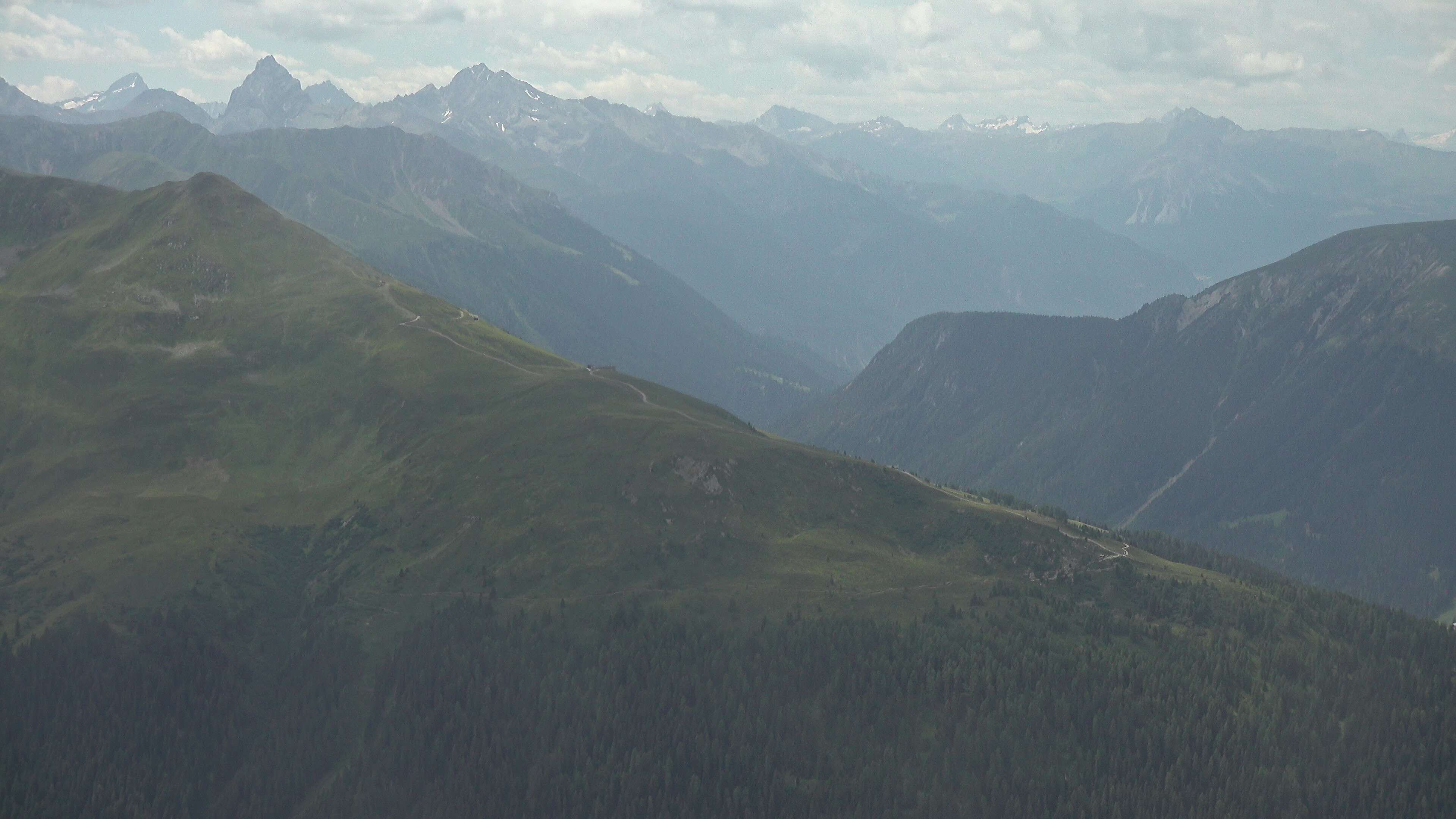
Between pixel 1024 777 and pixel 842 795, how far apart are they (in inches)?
1203

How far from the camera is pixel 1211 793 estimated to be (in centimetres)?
19600

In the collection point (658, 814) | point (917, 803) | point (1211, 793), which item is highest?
point (1211, 793)

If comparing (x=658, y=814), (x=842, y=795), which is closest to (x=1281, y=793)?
(x=842, y=795)

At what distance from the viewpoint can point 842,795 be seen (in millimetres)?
199125

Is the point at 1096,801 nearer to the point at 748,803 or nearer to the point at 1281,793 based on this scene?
the point at 1281,793

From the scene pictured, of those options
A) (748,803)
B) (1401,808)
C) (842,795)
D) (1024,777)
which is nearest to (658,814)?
(748,803)

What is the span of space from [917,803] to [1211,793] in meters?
47.8

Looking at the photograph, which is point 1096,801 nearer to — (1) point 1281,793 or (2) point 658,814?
(1) point 1281,793

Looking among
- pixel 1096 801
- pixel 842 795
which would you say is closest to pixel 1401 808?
pixel 1096 801

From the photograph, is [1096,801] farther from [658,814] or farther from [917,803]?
[658,814]

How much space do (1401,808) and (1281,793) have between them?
1971 centimetres

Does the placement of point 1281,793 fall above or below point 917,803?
above

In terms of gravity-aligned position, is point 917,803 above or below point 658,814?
above

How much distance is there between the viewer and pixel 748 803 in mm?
199625
